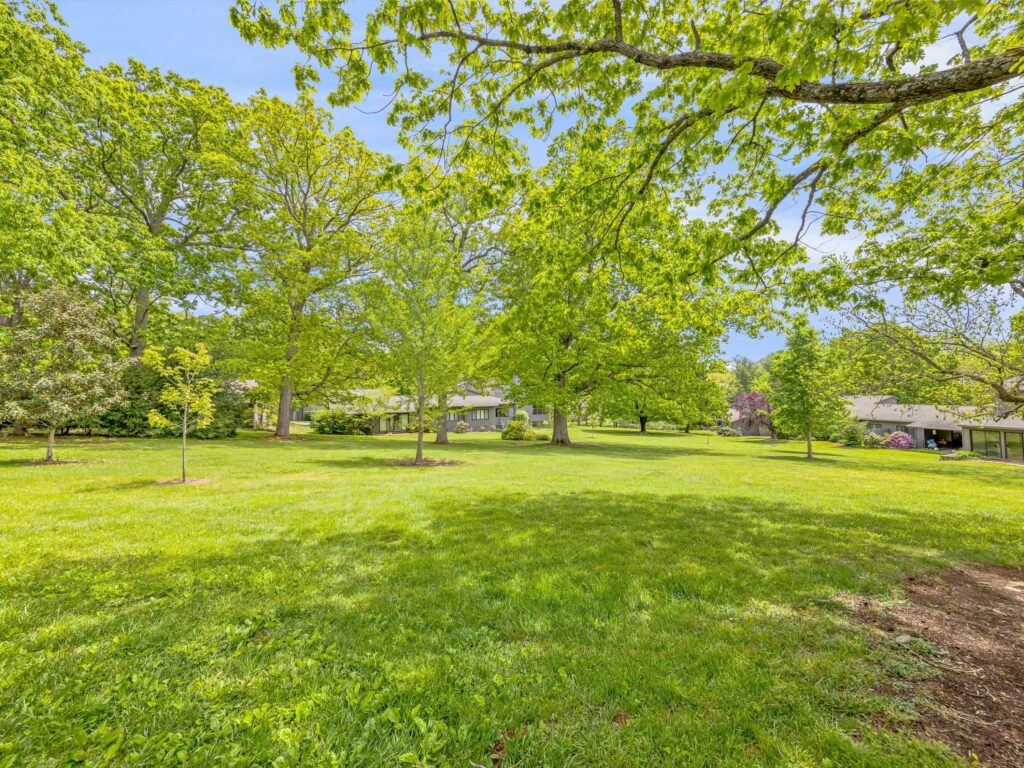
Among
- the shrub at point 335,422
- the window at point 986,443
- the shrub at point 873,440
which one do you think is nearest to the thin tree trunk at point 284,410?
the shrub at point 335,422

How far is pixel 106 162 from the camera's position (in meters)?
21.1

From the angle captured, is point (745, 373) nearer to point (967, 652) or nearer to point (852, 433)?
point (852, 433)

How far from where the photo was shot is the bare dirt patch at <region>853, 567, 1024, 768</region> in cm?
242

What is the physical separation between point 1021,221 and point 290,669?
947 cm

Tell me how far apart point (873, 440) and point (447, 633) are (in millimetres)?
49371

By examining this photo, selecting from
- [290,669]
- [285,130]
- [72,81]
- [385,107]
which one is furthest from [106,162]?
[290,669]

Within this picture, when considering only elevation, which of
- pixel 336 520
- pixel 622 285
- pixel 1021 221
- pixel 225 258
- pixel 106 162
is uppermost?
pixel 106 162

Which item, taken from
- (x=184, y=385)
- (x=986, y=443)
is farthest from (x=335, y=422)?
(x=986, y=443)

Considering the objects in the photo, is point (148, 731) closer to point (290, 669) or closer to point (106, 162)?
point (290, 669)

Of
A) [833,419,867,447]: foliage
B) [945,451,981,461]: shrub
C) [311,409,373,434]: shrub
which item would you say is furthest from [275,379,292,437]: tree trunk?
[945,451,981,461]: shrub

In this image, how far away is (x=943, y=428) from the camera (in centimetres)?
3694

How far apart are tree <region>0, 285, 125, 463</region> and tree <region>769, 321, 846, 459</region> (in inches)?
1377

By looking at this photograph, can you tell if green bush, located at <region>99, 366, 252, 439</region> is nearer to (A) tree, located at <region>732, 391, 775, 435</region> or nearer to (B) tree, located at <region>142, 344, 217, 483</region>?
(B) tree, located at <region>142, 344, 217, 483</region>

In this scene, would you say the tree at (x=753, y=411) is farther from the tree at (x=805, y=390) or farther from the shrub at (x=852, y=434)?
the tree at (x=805, y=390)
